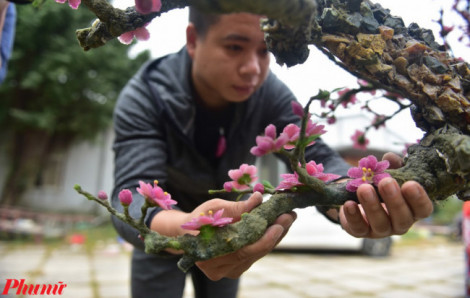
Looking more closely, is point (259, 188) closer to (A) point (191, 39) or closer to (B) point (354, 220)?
(B) point (354, 220)

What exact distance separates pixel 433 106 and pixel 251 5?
1.62 ft

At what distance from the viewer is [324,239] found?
5621mm

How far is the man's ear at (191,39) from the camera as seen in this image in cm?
142

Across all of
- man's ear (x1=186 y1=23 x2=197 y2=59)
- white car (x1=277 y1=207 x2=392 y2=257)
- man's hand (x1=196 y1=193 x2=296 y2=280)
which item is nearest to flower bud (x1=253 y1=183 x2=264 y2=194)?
man's hand (x1=196 y1=193 x2=296 y2=280)

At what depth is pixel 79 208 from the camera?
9.75 meters

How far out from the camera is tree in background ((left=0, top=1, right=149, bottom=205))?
25.2 feet

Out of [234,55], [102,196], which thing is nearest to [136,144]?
[234,55]

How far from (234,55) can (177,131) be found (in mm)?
381

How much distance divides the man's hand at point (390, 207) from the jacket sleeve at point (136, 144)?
65cm

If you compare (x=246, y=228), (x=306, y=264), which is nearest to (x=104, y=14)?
(x=246, y=228)

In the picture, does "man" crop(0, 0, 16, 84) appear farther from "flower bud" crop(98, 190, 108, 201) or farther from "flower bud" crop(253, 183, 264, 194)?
"flower bud" crop(253, 183, 264, 194)

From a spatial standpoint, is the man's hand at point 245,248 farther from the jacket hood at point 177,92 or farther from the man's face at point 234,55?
the jacket hood at point 177,92

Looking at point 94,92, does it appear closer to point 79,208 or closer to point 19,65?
point 19,65

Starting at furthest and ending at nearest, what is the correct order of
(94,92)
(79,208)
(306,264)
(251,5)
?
(79,208), (94,92), (306,264), (251,5)
